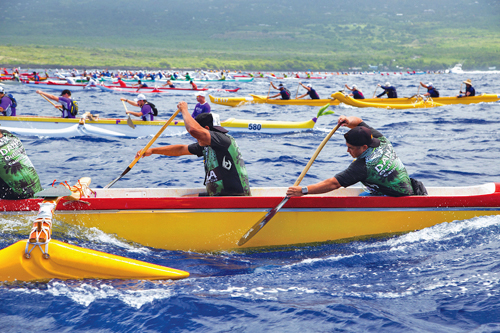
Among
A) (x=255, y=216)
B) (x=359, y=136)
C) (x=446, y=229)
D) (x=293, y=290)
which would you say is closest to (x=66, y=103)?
(x=255, y=216)

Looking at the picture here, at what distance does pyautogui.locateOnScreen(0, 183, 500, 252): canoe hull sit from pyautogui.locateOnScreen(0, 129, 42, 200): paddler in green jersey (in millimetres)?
309

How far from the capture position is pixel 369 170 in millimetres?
5000

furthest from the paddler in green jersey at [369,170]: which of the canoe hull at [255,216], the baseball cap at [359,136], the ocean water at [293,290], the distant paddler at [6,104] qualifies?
the distant paddler at [6,104]

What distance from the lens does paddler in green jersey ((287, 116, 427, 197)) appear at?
4.84 meters

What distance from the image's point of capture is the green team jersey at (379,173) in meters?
4.91

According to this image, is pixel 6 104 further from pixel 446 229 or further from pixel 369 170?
pixel 446 229

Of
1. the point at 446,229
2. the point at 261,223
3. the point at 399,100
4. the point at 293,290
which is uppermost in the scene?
the point at 399,100

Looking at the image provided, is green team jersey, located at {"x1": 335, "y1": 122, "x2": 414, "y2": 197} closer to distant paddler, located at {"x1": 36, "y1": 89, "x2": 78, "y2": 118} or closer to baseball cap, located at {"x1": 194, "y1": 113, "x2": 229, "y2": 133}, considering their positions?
baseball cap, located at {"x1": 194, "y1": 113, "x2": 229, "y2": 133}

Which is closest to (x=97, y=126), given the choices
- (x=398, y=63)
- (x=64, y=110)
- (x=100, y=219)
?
(x=64, y=110)

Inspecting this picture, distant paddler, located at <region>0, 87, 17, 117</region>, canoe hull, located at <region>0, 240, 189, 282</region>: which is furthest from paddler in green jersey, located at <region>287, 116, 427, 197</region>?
distant paddler, located at <region>0, 87, 17, 117</region>

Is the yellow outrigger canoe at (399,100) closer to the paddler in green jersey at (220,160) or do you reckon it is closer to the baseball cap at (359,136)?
the paddler in green jersey at (220,160)

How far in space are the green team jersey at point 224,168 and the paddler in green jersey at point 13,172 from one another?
2.34 m

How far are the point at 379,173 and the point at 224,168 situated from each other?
1.91 metres

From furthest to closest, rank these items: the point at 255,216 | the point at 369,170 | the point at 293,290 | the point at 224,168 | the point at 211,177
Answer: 1. the point at 211,177
2. the point at 224,168
3. the point at 255,216
4. the point at 369,170
5. the point at 293,290
